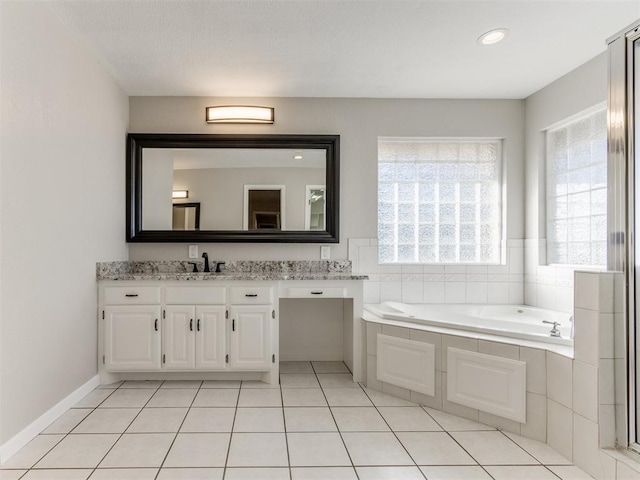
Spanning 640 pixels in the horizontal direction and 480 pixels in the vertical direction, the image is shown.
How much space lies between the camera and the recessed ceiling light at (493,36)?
2580 millimetres

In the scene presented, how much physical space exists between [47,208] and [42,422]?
120 cm

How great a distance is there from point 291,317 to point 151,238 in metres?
1.42

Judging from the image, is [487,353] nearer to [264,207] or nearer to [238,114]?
[264,207]

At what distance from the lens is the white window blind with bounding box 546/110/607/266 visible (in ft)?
9.86

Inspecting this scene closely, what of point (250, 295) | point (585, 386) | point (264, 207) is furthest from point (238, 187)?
point (585, 386)

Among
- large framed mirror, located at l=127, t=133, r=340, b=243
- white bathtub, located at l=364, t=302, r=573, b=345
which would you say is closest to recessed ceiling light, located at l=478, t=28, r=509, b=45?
large framed mirror, located at l=127, t=133, r=340, b=243

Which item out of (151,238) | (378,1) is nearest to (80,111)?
(151,238)

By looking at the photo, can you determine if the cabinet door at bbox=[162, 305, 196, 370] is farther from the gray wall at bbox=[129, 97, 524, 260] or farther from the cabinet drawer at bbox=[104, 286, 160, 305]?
the gray wall at bbox=[129, 97, 524, 260]

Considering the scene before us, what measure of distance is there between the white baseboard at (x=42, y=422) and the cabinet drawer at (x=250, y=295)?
1148mm

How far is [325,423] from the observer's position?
94.4 inches

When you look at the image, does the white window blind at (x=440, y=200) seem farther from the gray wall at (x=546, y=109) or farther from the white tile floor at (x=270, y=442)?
the white tile floor at (x=270, y=442)

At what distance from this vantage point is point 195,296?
3074 millimetres

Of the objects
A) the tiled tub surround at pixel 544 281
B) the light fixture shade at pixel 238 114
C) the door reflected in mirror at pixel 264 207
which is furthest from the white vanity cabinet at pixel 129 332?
the tiled tub surround at pixel 544 281

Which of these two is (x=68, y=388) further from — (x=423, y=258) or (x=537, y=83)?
(x=537, y=83)
